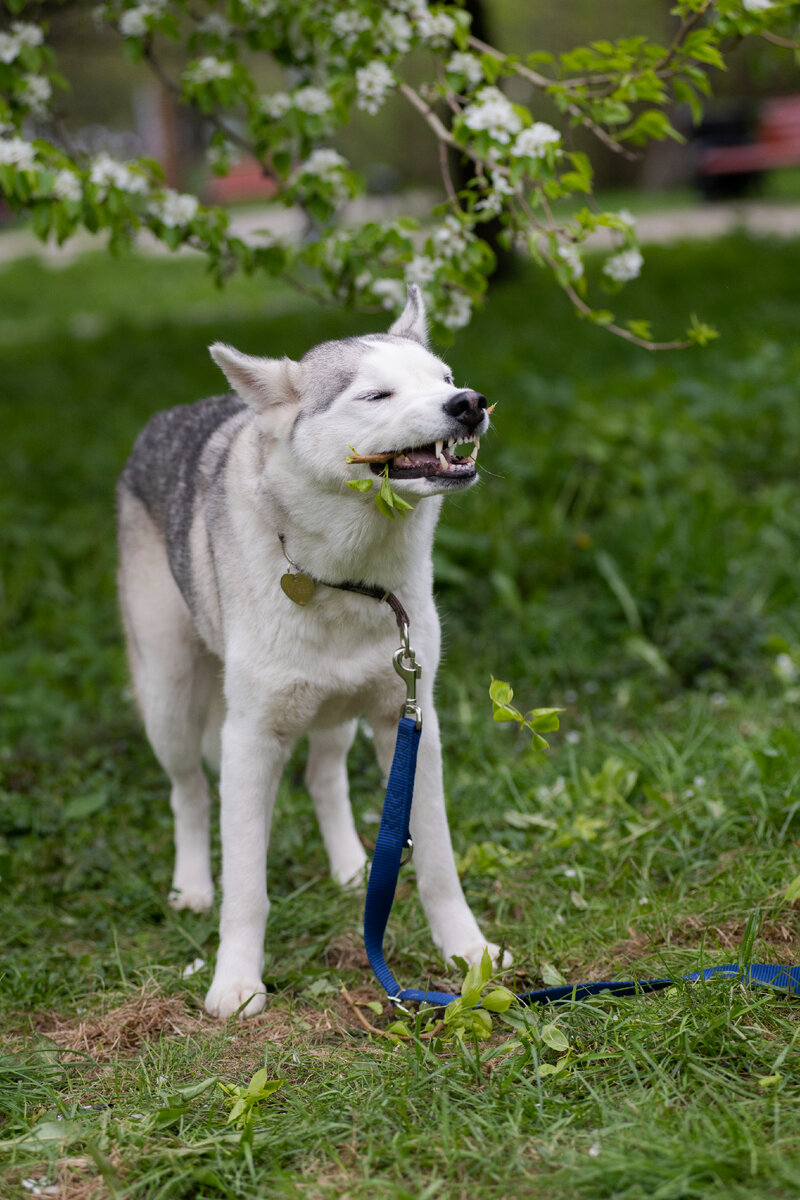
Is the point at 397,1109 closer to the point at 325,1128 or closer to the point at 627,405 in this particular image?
the point at 325,1128

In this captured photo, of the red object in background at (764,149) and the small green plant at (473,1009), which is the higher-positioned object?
the small green plant at (473,1009)

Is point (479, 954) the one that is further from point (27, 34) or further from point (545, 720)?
point (27, 34)

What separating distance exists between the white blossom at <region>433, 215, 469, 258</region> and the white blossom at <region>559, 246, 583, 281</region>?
394 mm

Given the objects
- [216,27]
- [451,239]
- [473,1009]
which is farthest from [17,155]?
[473,1009]

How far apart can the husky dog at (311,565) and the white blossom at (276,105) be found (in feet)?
4.58

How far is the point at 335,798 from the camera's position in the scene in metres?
4.08

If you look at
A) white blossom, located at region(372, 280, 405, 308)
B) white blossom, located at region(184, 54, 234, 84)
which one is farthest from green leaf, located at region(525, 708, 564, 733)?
white blossom, located at region(184, 54, 234, 84)

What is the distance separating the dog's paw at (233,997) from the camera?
3.26 m

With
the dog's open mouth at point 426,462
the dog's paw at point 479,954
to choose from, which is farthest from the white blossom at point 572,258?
the dog's paw at point 479,954

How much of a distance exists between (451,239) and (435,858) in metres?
2.22

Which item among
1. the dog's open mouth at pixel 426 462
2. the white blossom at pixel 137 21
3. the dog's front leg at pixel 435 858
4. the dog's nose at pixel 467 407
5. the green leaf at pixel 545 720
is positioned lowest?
the dog's front leg at pixel 435 858

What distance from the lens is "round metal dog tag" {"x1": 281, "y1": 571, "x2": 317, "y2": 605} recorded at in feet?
10.4

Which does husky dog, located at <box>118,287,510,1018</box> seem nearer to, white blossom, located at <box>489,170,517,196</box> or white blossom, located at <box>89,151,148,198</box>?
white blossom, located at <box>489,170,517,196</box>

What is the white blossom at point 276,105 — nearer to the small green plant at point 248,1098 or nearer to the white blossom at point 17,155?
the white blossom at point 17,155
